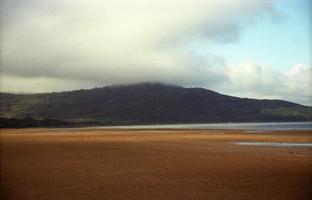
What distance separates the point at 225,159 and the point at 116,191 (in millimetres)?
8866

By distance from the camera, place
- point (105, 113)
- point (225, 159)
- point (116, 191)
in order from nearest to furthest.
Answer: point (116, 191) → point (225, 159) → point (105, 113)

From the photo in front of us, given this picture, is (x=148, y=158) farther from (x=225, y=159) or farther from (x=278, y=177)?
(x=278, y=177)

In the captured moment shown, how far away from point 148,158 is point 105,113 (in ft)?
578

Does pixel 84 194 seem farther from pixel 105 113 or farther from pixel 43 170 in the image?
pixel 105 113

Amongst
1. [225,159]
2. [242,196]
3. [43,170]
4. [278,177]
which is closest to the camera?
[242,196]

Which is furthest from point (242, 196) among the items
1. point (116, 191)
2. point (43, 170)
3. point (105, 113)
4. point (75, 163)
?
point (105, 113)

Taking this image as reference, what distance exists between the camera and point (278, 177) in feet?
45.1

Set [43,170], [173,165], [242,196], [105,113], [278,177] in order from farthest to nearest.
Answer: [105,113]
[173,165]
[43,170]
[278,177]
[242,196]

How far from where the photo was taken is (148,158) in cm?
1981

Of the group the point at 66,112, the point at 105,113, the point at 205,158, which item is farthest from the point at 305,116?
the point at 205,158

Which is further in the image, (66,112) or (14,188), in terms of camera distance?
(66,112)

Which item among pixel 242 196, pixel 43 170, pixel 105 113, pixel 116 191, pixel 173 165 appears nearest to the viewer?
pixel 242 196

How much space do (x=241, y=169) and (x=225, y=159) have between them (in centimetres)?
353

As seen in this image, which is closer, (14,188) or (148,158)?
(14,188)
